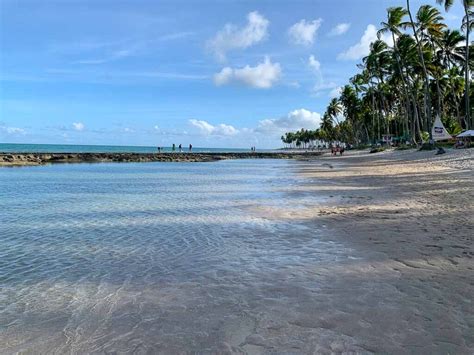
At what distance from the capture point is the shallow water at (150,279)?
404 centimetres

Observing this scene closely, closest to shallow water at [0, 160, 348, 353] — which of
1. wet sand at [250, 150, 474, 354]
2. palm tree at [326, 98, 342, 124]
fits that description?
wet sand at [250, 150, 474, 354]

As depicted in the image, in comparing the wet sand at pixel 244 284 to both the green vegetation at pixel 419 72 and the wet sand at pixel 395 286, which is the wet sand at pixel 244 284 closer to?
the wet sand at pixel 395 286

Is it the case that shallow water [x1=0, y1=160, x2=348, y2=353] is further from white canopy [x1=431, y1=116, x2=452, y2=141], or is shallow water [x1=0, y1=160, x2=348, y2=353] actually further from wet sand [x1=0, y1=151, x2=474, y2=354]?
white canopy [x1=431, y1=116, x2=452, y2=141]

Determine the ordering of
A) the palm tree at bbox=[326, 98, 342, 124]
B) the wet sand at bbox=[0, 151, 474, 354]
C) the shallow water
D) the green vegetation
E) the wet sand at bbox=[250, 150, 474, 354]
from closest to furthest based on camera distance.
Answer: the wet sand at bbox=[250, 150, 474, 354] < the wet sand at bbox=[0, 151, 474, 354] < the shallow water < the green vegetation < the palm tree at bbox=[326, 98, 342, 124]

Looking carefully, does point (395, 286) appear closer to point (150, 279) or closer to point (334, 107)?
point (150, 279)

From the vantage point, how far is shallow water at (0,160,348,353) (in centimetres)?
404

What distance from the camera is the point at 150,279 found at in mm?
5855

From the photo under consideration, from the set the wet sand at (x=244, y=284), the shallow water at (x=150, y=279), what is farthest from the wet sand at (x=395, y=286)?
the shallow water at (x=150, y=279)

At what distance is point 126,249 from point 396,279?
492cm

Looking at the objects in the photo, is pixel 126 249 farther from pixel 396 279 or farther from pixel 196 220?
pixel 396 279

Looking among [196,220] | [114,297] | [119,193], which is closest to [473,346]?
[114,297]

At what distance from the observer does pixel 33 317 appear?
4.54 meters

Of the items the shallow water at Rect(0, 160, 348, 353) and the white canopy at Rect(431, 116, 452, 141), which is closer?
the shallow water at Rect(0, 160, 348, 353)

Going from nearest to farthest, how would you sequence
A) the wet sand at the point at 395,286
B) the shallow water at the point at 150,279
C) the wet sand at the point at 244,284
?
the wet sand at the point at 395,286, the wet sand at the point at 244,284, the shallow water at the point at 150,279
